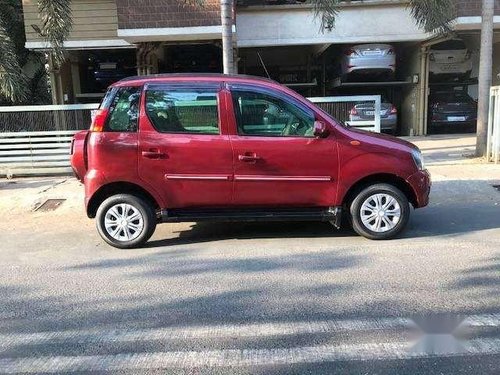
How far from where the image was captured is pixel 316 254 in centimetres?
603

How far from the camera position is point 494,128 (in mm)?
11641

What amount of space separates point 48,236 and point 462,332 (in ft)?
18.0

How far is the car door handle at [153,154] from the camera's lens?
6.23m

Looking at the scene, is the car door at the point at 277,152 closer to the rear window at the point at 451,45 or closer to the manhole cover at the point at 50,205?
the manhole cover at the point at 50,205

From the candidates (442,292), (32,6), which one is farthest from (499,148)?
(32,6)

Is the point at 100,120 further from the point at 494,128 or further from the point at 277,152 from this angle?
the point at 494,128

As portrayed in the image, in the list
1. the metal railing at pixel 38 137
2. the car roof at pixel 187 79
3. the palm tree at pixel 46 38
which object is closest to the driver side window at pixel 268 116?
the car roof at pixel 187 79

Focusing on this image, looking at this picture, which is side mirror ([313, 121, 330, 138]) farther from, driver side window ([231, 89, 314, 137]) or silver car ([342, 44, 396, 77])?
silver car ([342, 44, 396, 77])

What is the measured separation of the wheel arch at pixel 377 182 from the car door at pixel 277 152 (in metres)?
0.27

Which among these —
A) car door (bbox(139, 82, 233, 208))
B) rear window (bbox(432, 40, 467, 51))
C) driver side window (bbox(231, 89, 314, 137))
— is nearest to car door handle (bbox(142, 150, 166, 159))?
car door (bbox(139, 82, 233, 208))

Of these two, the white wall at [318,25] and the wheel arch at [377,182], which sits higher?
the white wall at [318,25]

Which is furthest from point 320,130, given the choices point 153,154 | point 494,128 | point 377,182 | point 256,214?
point 494,128

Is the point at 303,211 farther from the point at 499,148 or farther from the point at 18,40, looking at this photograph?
the point at 18,40

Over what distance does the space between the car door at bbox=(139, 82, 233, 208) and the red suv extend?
0.01 meters
